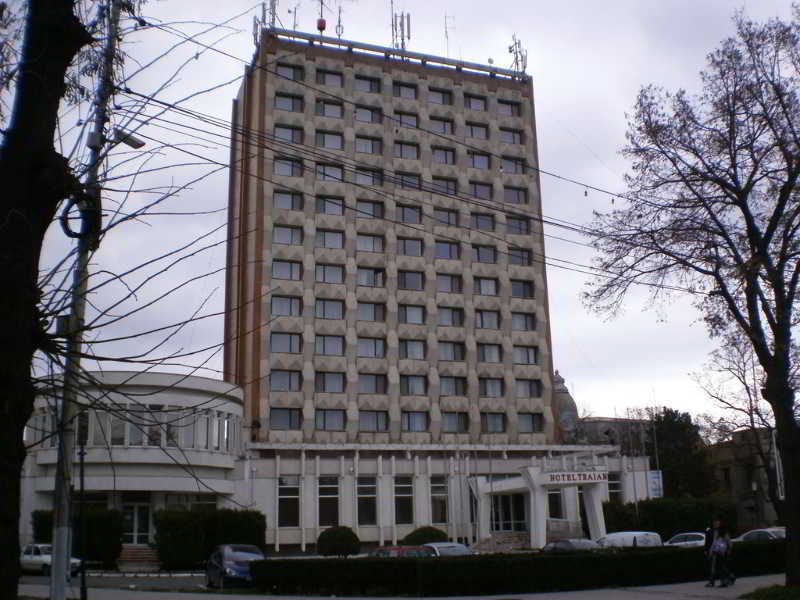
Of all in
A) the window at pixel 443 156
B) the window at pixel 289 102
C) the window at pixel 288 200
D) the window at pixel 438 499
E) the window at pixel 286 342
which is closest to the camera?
the window at pixel 438 499

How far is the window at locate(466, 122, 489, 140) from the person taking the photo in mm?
67750

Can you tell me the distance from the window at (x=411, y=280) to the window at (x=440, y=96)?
14.6 m

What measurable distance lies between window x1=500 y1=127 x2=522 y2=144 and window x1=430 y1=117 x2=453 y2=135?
4.46 meters

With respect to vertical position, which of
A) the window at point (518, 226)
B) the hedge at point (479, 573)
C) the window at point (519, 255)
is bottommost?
the hedge at point (479, 573)

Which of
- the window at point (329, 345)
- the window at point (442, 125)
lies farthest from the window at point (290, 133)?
the window at point (329, 345)

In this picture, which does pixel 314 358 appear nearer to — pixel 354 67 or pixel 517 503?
pixel 517 503

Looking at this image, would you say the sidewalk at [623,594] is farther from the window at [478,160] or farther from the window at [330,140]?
the window at [478,160]

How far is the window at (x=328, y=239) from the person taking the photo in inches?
2363

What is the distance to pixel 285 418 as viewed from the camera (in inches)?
2232

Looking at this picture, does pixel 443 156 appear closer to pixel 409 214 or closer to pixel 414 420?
pixel 409 214

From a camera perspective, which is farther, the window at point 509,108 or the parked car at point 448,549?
the window at point 509,108

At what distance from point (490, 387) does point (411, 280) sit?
989cm

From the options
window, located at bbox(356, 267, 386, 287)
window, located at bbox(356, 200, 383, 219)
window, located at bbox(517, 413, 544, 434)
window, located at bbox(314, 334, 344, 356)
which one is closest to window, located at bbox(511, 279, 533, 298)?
window, located at bbox(517, 413, 544, 434)

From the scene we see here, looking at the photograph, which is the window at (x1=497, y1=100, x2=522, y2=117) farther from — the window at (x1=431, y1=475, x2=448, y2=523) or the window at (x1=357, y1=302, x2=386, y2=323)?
the window at (x1=431, y1=475, x2=448, y2=523)
